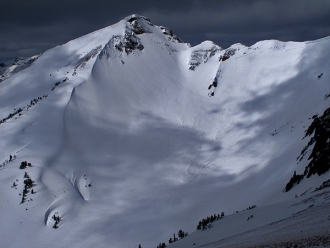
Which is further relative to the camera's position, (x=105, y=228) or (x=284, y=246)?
(x=105, y=228)

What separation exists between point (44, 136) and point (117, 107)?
18.2 m

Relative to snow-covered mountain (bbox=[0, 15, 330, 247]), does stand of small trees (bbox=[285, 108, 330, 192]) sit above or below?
below

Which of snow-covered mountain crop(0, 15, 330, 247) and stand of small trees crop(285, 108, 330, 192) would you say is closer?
stand of small trees crop(285, 108, 330, 192)

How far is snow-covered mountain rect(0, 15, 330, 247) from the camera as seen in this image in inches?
1277

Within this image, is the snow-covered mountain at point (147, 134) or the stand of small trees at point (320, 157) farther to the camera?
the snow-covered mountain at point (147, 134)

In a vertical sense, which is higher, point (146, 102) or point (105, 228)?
point (146, 102)

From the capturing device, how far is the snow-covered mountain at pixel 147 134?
32438 millimetres

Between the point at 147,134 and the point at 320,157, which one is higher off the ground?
the point at 147,134

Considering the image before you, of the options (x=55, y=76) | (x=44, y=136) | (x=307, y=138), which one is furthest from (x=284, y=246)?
(x=55, y=76)

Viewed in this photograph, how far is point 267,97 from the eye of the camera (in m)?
59.8

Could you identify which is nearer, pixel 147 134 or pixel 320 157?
pixel 320 157

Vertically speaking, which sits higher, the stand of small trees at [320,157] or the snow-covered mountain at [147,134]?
the snow-covered mountain at [147,134]

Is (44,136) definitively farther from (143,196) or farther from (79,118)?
(143,196)

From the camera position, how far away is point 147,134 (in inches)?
2199
